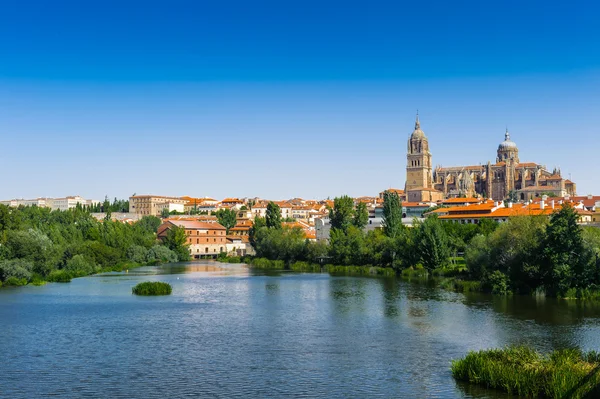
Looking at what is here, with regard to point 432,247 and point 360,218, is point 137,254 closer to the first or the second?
point 360,218

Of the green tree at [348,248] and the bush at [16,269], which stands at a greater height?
the green tree at [348,248]

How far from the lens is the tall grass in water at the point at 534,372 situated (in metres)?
15.1

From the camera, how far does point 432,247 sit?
151 feet

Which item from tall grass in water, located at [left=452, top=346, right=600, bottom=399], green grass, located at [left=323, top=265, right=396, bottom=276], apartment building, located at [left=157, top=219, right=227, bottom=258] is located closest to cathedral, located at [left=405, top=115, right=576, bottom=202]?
apartment building, located at [left=157, top=219, right=227, bottom=258]

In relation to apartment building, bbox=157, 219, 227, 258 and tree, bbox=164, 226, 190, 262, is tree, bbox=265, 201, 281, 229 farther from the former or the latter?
apartment building, bbox=157, 219, 227, 258

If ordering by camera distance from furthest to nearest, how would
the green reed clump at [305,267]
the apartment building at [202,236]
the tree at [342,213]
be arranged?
1. the apartment building at [202,236]
2. the tree at [342,213]
3. the green reed clump at [305,267]

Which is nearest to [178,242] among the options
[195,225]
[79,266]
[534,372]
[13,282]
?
[195,225]

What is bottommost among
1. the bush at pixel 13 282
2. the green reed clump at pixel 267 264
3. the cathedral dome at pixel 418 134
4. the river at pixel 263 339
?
the river at pixel 263 339

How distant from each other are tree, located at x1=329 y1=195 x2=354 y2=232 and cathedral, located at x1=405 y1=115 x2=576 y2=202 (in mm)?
61206

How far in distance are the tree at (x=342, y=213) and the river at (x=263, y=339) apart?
2875 cm

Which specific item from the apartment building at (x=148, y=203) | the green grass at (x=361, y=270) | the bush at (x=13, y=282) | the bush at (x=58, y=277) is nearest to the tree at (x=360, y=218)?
the green grass at (x=361, y=270)

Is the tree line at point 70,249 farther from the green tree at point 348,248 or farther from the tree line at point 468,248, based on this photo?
the green tree at point 348,248

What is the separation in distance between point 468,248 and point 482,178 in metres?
103

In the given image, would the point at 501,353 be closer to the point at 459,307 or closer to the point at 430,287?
the point at 459,307
